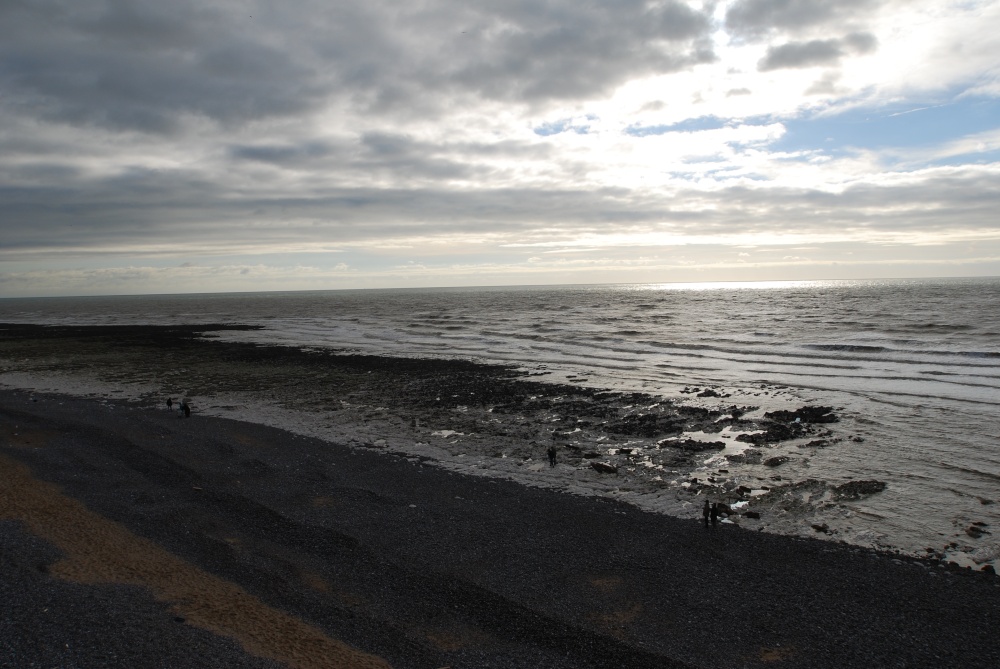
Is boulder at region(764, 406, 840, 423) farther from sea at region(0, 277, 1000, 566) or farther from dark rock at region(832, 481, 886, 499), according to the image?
dark rock at region(832, 481, 886, 499)

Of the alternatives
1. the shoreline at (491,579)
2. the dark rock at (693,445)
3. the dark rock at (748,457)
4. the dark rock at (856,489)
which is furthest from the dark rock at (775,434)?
the shoreline at (491,579)

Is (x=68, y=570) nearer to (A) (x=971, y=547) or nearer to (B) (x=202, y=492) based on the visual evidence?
(B) (x=202, y=492)

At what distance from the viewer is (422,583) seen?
8359 millimetres

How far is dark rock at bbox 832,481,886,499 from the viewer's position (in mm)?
12370

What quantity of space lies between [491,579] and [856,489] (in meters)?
8.97

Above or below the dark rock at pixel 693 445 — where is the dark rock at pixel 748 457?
below

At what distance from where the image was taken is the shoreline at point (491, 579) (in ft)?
22.6

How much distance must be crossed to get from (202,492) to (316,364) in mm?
23679

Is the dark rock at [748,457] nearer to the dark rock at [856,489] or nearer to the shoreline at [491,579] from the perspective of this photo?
the dark rock at [856,489]

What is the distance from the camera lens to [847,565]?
910 centimetres

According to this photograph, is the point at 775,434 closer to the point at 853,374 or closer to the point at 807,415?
the point at 807,415

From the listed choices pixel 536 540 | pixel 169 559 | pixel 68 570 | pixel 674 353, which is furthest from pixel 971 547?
pixel 674 353

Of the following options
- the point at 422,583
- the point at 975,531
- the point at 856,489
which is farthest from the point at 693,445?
the point at 422,583

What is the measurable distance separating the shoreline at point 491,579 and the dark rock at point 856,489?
10.1 feet
